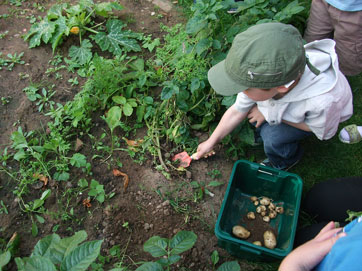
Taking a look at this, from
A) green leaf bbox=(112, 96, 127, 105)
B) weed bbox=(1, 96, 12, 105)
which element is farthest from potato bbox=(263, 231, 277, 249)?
weed bbox=(1, 96, 12, 105)

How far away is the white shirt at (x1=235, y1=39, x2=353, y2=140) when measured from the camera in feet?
5.03

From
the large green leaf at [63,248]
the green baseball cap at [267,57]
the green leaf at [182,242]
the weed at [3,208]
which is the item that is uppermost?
the green baseball cap at [267,57]

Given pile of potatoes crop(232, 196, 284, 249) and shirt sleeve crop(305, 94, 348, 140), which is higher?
shirt sleeve crop(305, 94, 348, 140)

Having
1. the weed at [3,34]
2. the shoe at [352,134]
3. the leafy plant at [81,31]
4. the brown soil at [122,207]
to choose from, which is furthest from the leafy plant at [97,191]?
the weed at [3,34]

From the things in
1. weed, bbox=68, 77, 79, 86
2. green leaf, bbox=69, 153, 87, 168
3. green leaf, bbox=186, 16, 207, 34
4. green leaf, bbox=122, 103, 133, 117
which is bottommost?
green leaf, bbox=69, 153, 87, 168

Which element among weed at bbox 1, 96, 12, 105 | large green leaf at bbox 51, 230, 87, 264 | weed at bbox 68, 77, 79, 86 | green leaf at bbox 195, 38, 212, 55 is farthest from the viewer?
weed at bbox 68, 77, 79, 86

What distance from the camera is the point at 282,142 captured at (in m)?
1.95

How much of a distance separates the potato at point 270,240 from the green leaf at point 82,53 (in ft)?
6.21

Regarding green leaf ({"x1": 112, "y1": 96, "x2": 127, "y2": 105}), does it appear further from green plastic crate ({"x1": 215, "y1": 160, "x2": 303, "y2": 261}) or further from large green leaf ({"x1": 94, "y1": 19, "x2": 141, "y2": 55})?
green plastic crate ({"x1": 215, "y1": 160, "x2": 303, "y2": 261})

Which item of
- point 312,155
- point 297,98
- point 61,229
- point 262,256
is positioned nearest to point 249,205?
point 262,256

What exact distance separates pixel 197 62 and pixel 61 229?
141 cm

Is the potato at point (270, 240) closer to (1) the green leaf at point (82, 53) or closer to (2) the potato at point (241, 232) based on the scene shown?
(2) the potato at point (241, 232)

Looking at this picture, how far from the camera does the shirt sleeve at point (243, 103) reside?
1755 mm

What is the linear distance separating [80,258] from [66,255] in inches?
3.0
